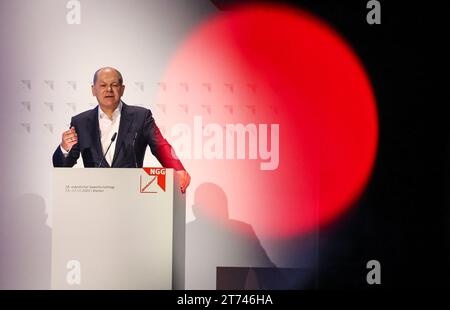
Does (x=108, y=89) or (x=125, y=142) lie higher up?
(x=108, y=89)

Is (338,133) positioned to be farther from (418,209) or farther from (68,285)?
(68,285)

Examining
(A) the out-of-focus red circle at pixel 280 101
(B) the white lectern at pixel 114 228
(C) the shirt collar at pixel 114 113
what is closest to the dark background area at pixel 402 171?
(A) the out-of-focus red circle at pixel 280 101

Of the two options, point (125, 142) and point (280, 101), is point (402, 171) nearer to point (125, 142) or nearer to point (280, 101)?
point (280, 101)

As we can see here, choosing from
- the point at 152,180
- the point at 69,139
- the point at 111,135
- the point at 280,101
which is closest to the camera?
the point at 152,180

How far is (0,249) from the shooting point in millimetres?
4047

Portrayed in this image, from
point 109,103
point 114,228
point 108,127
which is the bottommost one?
point 114,228

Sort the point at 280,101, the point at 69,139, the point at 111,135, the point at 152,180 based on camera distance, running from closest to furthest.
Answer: the point at 152,180
the point at 69,139
the point at 111,135
the point at 280,101

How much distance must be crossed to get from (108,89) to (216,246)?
133cm

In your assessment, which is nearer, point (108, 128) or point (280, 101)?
point (108, 128)

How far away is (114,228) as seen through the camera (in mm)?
3033

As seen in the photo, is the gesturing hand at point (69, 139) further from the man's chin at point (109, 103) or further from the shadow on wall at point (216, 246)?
the shadow on wall at point (216, 246)

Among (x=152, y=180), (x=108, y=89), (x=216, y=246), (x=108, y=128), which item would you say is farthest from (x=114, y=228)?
(x=108, y=89)

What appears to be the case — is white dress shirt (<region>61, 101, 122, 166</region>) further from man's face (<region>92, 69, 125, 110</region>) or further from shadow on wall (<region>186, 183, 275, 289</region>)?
shadow on wall (<region>186, 183, 275, 289</region>)

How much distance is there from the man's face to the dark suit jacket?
0.23 ft
